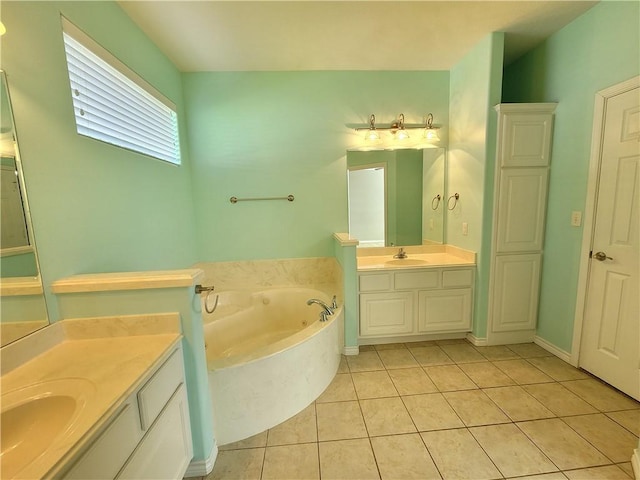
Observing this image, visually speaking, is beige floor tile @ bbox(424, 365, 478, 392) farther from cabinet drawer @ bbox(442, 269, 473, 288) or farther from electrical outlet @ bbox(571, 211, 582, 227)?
electrical outlet @ bbox(571, 211, 582, 227)

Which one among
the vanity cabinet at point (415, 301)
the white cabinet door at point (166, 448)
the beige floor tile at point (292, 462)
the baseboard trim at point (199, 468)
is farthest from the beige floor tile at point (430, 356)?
the white cabinet door at point (166, 448)

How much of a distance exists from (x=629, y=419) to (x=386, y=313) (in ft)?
5.15

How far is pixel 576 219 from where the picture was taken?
202cm

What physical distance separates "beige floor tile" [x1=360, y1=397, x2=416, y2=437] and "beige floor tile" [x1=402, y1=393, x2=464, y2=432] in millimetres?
49

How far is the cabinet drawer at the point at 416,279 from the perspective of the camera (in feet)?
7.85

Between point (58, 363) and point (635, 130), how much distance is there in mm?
3225

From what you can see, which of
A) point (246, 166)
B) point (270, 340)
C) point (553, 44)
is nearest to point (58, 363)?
point (270, 340)

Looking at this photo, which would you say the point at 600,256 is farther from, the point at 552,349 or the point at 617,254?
the point at 552,349

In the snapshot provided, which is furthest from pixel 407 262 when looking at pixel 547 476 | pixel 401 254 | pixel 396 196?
pixel 547 476

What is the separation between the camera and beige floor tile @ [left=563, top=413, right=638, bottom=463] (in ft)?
4.56

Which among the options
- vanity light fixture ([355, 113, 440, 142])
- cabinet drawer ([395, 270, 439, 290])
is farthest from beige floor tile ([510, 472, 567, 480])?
vanity light fixture ([355, 113, 440, 142])

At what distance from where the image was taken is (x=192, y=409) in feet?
4.27

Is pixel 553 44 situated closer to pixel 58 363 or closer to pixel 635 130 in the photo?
pixel 635 130

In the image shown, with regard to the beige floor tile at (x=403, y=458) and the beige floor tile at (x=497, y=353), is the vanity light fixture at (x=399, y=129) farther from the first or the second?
the beige floor tile at (x=403, y=458)
